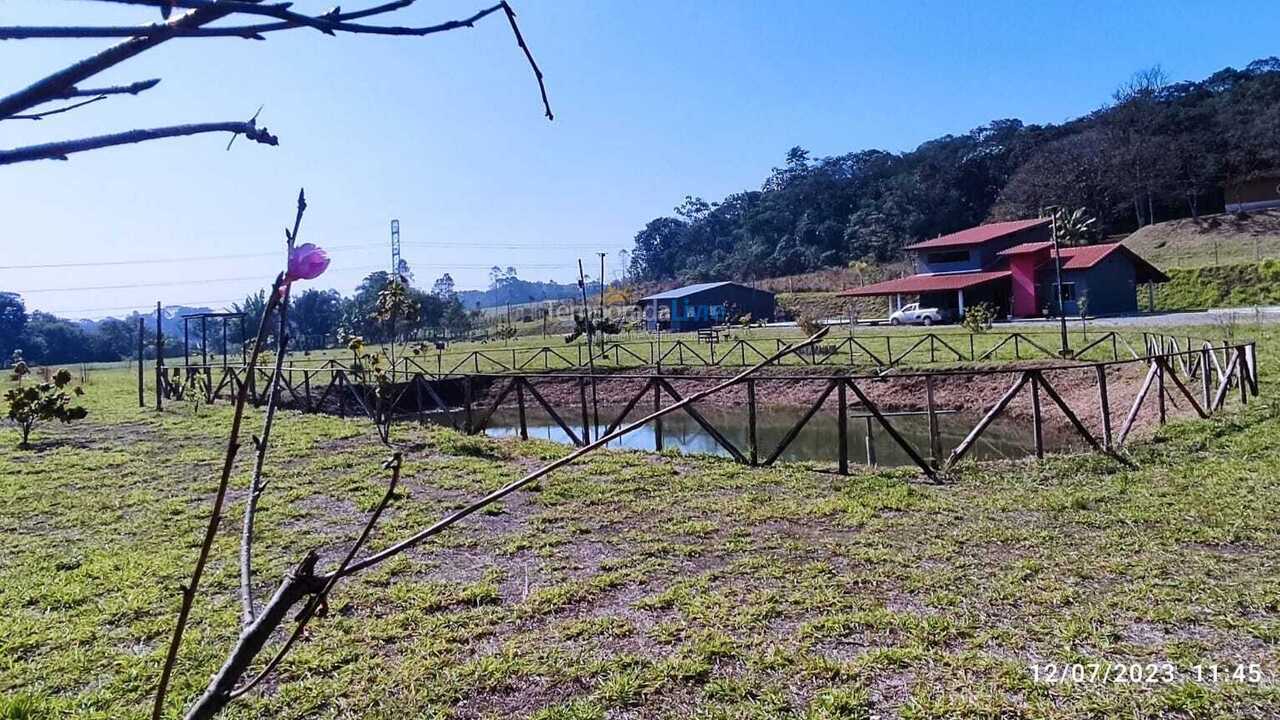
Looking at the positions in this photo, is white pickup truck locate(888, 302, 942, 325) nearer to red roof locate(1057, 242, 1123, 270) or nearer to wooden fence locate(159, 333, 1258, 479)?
red roof locate(1057, 242, 1123, 270)

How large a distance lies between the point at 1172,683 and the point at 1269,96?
59884 millimetres

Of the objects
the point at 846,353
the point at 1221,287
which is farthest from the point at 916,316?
the point at 846,353

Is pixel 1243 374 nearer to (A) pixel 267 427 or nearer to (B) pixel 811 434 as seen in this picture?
(B) pixel 811 434

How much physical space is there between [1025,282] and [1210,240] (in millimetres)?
15924

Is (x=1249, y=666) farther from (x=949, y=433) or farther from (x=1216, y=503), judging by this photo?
(x=949, y=433)

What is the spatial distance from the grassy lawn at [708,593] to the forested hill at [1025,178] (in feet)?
152

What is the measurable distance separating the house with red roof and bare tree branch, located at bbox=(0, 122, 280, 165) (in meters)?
30.9

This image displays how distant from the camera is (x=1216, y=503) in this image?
5.46 m

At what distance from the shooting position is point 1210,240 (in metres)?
39.4

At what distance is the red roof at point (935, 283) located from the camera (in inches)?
1261

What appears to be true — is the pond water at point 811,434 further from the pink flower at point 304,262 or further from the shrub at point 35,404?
the pink flower at point 304,262

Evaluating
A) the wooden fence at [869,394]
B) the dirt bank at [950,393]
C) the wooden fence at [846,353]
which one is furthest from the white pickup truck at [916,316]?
the dirt bank at [950,393]

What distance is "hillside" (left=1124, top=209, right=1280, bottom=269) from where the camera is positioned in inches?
1378

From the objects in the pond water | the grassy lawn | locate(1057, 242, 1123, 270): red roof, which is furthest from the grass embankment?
the grassy lawn
